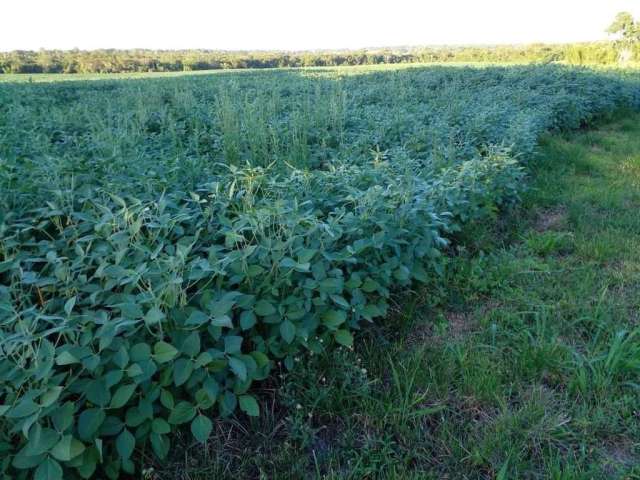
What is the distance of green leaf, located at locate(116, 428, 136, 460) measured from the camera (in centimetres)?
146

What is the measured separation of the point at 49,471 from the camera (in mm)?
1280

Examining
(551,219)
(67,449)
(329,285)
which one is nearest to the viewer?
(67,449)

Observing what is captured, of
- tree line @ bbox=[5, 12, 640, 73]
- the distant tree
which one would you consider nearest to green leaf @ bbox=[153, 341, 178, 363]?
tree line @ bbox=[5, 12, 640, 73]

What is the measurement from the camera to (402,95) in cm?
839

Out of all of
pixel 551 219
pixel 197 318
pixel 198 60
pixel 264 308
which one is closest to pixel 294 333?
pixel 264 308

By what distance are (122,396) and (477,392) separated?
4.79 ft

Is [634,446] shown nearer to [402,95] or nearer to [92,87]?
[402,95]

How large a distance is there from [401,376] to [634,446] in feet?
3.06

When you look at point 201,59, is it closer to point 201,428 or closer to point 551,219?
point 551,219

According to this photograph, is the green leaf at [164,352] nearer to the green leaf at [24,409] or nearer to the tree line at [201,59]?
the green leaf at [24,409]

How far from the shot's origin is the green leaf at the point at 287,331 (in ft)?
5.93

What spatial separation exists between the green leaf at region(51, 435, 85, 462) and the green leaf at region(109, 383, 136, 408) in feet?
0.45

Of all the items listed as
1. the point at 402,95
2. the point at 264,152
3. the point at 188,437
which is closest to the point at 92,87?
the point at 402,95

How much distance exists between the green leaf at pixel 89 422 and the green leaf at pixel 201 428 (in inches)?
11.4
